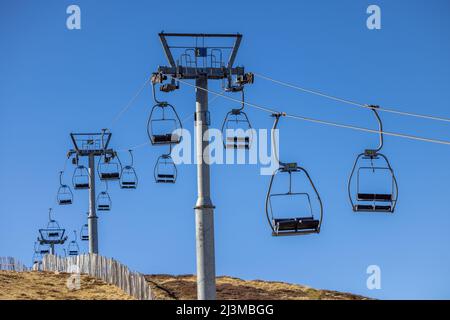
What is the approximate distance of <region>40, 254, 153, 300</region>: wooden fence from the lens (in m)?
31.8

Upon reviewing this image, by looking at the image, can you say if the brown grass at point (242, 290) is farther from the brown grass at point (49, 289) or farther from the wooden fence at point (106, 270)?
the brown grass at point (49, 289)

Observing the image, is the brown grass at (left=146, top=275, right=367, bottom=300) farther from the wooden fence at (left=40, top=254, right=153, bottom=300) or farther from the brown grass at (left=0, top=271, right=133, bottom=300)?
the brown grass at (left=0, top=271, right=133, bottom=300)

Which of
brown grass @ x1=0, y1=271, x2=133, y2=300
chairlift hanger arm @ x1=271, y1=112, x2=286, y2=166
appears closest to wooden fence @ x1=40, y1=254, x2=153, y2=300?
brown grass @ x1=0, y1=271, x2=133, y2=300

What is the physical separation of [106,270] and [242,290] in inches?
246

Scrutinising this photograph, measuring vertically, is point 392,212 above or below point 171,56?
below

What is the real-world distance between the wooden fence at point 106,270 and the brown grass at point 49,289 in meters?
0.30

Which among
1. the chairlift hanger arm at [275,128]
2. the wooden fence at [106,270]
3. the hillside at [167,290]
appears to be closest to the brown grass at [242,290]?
the hillside at [167,290]

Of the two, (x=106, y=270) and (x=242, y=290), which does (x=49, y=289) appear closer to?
(x=106, y=270)

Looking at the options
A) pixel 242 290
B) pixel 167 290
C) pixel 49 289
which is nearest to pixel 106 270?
pixel 49 289

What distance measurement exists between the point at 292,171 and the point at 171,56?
619 centimetres

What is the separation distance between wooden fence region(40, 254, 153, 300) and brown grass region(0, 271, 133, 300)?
30 cm

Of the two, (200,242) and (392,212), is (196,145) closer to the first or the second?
(200,242)

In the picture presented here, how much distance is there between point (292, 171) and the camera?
24.3 m
